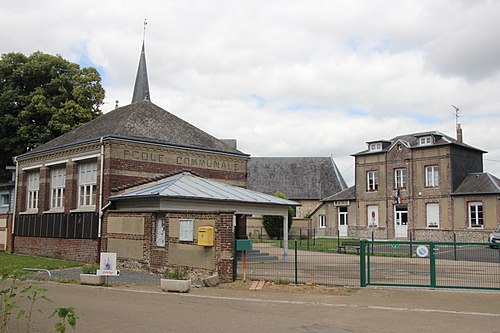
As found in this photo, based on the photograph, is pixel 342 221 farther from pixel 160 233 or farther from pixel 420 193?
pixel 160 233

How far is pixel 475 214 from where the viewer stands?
39.8 m

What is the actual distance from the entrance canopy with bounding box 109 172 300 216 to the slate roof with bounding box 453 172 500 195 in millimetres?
22254

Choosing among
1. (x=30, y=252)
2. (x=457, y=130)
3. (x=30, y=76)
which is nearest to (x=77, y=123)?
(x=30, y=76)

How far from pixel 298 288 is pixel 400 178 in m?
32.6

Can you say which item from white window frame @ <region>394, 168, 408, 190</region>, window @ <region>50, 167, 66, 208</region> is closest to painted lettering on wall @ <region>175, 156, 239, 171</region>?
window @ <region>50, 167, 66, 208</region>

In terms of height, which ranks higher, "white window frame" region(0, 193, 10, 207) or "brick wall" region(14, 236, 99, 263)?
"white window frame" region(0, 193, 10, 207)

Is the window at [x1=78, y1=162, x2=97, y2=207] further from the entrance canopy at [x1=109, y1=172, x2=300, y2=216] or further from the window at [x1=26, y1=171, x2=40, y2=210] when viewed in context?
the window at [x1=26, y1=171, x2=40, y2=210]

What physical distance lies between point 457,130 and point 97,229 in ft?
112

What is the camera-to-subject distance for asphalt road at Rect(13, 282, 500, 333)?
9086 mm

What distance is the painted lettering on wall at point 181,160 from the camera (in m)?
23.2

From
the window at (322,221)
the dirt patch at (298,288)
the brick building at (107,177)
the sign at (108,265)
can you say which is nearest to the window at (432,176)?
the window at (322,221)

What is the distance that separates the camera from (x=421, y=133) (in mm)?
43625

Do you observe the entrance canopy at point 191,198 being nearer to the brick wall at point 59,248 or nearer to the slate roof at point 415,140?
the brick wall at point 59,248

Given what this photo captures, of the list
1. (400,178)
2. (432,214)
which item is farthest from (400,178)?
(432,214)
